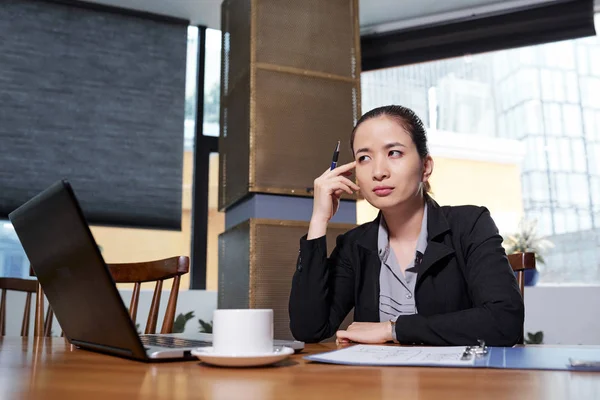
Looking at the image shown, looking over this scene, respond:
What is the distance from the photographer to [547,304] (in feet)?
12.0

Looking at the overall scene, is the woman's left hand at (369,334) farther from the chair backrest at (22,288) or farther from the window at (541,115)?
the window at (541,115)

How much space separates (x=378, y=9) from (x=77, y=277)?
384cm

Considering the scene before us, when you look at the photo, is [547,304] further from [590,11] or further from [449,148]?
[590,11]

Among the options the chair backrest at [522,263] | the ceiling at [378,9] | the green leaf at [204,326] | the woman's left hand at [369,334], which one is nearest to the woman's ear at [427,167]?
the chair backrest at [522,263]

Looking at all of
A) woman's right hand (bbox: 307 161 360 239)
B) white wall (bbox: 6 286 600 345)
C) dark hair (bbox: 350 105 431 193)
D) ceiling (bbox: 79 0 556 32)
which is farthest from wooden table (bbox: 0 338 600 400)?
ceiling (bbox: 79 0 556 32)

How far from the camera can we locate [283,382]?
0.56m

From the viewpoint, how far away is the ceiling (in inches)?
160

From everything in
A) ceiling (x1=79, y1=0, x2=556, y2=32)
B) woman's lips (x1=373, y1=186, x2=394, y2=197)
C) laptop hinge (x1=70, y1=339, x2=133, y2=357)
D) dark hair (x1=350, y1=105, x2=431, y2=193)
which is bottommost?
laptop hinge (x1=70, y1=339, x2=133, y2=357)

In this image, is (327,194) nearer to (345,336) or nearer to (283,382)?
(345,336)

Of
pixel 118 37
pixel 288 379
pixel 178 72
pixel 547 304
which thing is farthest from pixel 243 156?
pixel 288 379

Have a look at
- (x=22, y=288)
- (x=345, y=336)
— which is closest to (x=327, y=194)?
(x=345, y=336)

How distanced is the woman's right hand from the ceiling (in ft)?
9.24

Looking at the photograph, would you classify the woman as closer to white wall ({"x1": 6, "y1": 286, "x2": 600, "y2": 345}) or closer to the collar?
the collar

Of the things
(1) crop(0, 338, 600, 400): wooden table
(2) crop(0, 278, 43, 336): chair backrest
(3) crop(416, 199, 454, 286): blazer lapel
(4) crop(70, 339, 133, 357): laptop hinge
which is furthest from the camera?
(2) crop(0, 278, 43, 336): chair backrest
